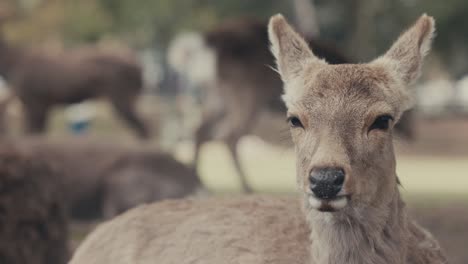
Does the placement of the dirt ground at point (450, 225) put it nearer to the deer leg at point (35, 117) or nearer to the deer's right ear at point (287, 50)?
the deer's right ear at point (287, 50)

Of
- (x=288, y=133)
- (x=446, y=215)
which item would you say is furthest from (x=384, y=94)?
(x=446, y=215)

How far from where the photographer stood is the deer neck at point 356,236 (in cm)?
428

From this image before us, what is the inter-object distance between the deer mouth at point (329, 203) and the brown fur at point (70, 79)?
1350 centimetres

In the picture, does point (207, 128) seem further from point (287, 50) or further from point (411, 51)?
point (411, 51)

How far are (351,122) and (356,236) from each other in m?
0.49

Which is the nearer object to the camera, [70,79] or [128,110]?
[70,79]

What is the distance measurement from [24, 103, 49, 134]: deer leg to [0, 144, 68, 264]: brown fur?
9905mm

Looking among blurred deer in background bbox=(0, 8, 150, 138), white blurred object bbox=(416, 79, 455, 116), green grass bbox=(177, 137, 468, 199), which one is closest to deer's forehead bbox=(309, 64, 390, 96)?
green grass bbox=(177, 137, 468, 199)

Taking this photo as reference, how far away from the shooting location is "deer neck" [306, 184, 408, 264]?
4277 mm

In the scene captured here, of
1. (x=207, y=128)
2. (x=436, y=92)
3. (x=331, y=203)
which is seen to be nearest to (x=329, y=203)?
(x=331, y=203)

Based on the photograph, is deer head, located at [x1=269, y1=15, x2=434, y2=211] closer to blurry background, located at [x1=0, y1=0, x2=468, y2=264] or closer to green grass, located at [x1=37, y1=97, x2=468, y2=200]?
blurry background, located at [x1=0, y1=0, x2=468, y2=264]

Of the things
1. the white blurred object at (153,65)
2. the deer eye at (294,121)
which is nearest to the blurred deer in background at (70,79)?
the deer eye at (294,121)

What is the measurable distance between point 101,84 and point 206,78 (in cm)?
417

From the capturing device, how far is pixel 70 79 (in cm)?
1738
